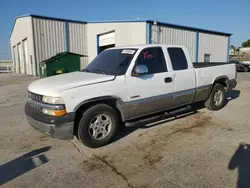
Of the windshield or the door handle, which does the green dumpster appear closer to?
the windshield

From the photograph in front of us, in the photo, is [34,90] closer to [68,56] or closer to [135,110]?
[135,110]

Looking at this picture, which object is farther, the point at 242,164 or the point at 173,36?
the point at 173,36

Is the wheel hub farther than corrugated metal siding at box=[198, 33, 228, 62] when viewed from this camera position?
No

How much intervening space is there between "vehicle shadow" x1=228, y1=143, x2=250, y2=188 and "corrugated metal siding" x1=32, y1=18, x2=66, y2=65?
18.8m

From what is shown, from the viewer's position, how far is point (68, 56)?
45.5ft

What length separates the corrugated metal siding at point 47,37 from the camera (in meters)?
18.7

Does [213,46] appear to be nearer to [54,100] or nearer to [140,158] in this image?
[140,158]

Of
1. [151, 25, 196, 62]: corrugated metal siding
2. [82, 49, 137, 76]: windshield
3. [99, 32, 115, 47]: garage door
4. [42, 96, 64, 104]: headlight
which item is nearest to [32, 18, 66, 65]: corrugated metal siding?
[99, 32, 115, 47]: garage door

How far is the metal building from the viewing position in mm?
15950

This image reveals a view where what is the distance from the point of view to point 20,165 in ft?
11.1

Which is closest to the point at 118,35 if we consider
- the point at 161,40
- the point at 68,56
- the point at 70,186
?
the point at 161,40

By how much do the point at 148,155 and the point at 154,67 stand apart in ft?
6.38

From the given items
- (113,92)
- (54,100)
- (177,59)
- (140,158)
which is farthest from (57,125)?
(177,59)

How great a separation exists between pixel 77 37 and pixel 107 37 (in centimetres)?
385
